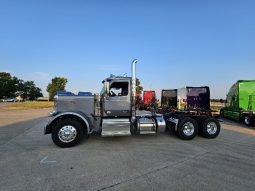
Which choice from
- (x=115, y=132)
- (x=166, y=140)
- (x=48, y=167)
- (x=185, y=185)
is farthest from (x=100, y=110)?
(x=185, y=185)

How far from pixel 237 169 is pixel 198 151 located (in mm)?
2057

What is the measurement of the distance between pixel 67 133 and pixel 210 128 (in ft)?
20.9

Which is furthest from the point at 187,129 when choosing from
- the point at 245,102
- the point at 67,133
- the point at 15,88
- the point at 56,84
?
the point at 15,88

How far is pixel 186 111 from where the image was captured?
37.3 feet

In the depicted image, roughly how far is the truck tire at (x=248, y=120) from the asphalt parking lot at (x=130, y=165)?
23.1 ft

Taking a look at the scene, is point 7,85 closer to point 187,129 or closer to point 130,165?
point 187,129

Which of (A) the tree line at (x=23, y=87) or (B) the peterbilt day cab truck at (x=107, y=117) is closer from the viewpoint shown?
(B) the peterbilt day cab truck at (x=107, y=117)

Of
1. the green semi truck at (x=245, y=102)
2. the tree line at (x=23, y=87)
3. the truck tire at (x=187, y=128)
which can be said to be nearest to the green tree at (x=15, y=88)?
the tree line at (x=23, y=87)

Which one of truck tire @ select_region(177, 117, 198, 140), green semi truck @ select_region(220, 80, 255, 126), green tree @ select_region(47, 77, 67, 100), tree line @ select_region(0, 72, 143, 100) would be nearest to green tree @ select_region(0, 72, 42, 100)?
tree line @ select_region(0, 72, 143, 100)

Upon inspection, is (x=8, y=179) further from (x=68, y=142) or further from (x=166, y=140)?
(x=166, y=140)

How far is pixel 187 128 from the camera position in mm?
10508

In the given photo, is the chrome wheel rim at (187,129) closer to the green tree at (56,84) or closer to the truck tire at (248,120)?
the truck tire at (248,120)

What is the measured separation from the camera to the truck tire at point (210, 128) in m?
10.7

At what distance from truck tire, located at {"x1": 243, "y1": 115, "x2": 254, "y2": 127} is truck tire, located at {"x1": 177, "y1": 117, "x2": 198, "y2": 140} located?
299 inches
